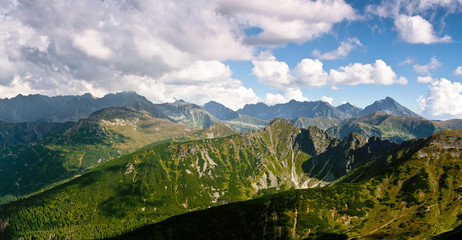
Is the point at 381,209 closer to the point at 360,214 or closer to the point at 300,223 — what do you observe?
the point at 360,214

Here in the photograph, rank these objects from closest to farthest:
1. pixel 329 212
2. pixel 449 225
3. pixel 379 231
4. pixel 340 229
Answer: pixel 449 225 < pixel 379 231 < pixel 340 229 < pixel 329 212

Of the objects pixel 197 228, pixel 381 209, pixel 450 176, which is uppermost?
pixel 450 176

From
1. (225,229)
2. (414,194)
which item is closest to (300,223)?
(225,229)

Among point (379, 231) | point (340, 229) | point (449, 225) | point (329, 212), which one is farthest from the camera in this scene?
point (329, 212)

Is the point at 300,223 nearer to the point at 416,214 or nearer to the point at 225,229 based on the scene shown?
the point at 225,229

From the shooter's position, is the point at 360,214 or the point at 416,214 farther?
the point at 360,214

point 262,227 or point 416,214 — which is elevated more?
point 416,214

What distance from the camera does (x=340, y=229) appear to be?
583 feet

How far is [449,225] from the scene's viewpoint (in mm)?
150125

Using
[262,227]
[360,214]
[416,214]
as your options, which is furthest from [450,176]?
[262,227]

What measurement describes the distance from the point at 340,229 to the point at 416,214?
172 ft

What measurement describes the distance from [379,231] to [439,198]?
59.7 m

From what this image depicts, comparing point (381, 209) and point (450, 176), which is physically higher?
point (450, 176)

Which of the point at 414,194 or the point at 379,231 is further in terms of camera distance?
the point at 414,194
